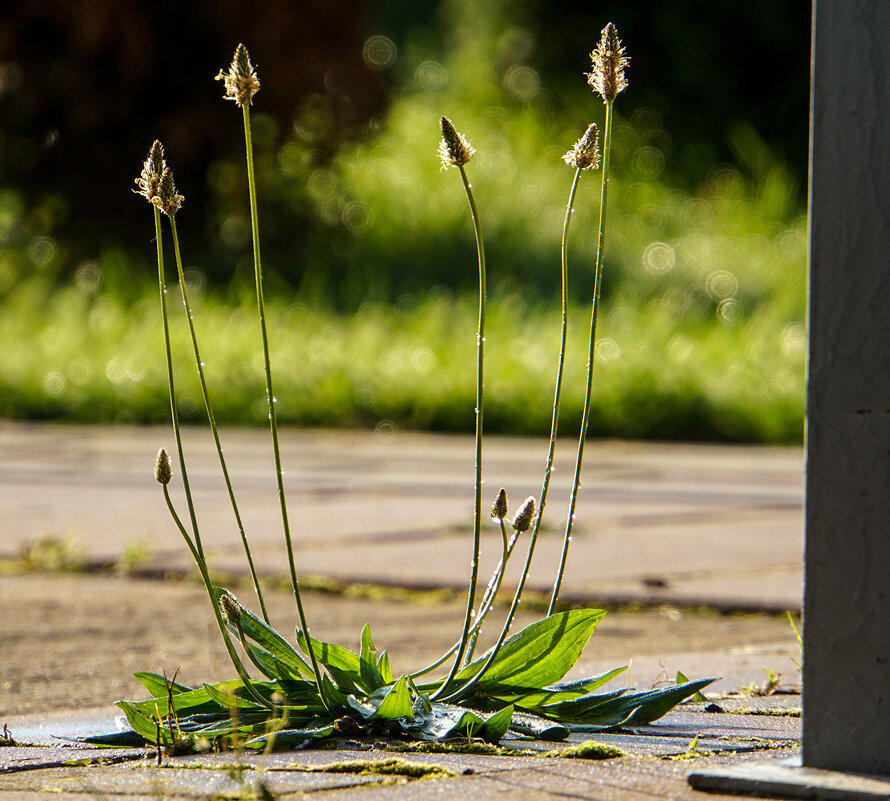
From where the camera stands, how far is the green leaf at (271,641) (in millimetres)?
1486

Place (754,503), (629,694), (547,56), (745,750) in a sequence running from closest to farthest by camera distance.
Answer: (745,750)
(629,694)
(754,503)
(547,56)

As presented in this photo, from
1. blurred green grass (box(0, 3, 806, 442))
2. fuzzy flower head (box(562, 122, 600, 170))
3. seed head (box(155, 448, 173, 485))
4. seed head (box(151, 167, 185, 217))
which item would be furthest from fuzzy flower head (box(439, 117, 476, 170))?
blurred green grass (box(0, 3, 806, 442))

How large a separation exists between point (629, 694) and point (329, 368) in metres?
5.05

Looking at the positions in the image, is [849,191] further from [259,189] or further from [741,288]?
[259,189]

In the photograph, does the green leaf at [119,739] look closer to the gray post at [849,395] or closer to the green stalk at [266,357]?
the green stalk at [266,357]

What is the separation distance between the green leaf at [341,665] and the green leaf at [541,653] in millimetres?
106

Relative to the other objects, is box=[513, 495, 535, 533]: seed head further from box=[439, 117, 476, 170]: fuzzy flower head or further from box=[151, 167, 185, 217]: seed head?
box=[151, 167, 185, 217]: seed head

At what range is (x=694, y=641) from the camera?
2361 mm

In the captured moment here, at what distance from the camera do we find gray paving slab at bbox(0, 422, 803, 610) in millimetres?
2957

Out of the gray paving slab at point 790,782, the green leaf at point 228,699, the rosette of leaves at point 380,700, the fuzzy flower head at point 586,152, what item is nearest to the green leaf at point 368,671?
the rosette of leaves at point 380,700

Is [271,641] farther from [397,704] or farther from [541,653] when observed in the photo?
[541,653]

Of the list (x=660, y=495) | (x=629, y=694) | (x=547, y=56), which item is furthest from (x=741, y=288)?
(x=629, y=694)

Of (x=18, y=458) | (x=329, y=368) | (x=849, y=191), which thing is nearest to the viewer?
(x=849, y=191)

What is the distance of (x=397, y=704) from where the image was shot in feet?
4.59
